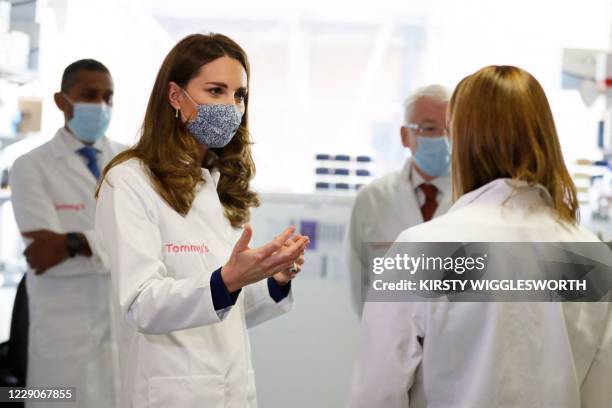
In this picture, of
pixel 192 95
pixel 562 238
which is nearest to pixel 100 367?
pixel 192 95

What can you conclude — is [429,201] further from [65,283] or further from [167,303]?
[167,303]

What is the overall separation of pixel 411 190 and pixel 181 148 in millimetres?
1237

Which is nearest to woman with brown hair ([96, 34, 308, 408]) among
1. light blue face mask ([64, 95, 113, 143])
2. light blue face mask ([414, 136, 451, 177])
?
light blue face mask ([64, 95, 113, 143])

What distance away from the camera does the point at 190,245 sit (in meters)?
1.49

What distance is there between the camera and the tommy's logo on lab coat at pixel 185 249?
1.47 metres

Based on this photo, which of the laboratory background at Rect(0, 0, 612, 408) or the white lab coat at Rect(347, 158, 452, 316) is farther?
the white lab coat at Rect(347, 158, 452, 316)

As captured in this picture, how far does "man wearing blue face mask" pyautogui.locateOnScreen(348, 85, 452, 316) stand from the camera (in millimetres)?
2521

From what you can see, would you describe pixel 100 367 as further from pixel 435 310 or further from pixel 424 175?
pixel 435 310

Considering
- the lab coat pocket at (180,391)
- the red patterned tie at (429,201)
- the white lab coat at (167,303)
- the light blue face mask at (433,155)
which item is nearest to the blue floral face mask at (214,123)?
the white lab coat at (167,303)

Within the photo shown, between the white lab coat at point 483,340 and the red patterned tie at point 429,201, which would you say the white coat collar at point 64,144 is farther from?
the white lab coat at point 483,340

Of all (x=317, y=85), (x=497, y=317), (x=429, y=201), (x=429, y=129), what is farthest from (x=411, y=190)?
(x=317, y=85)

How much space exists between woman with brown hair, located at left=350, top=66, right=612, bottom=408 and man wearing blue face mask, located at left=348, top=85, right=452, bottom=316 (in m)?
1.19

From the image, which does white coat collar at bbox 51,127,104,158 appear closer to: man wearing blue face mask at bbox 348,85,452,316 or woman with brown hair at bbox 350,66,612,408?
man wearing blue face mask at bbox 348,85,452,316

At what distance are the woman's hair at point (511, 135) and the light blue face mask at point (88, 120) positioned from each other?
1.40 m
